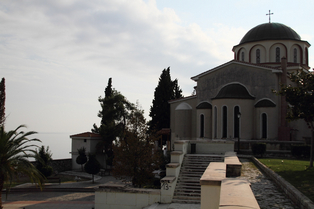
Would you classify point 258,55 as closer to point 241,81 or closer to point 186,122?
point 241,81

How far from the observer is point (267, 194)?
8.98m

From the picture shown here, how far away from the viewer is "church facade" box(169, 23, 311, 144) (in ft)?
87.8

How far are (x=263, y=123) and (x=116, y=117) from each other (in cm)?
2129

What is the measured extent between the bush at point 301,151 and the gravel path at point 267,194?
25.3 ft

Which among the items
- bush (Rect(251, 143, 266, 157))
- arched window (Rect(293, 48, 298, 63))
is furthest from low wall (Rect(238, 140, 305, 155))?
arched window (Rect(293, 48, 298, 63))

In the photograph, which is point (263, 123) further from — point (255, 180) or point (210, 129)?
point (255, 180)

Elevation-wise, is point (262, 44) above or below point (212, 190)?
above

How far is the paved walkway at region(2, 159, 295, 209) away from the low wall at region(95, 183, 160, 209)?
53 cm

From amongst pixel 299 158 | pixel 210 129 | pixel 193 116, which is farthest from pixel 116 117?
pixel 299 158

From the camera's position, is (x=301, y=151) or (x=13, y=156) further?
(x=301, y=151)

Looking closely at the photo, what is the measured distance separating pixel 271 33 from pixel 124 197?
28.3 m

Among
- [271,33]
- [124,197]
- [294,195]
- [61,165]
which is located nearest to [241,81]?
[271,33]

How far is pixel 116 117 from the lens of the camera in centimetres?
4156

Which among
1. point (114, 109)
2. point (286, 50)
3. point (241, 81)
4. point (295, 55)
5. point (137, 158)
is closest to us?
point (137, 158)
